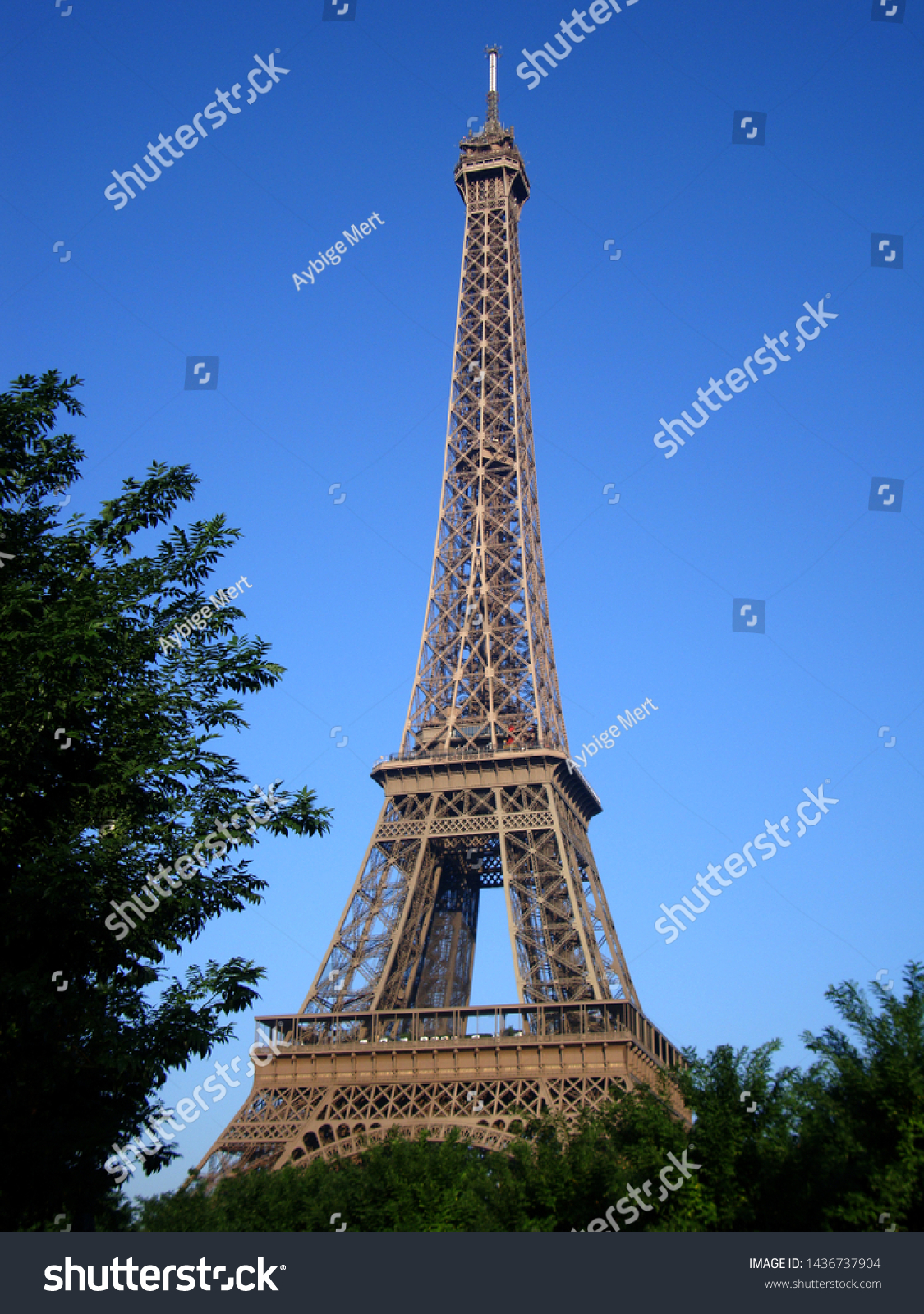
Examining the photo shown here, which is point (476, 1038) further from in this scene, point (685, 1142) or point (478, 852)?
point (685, 1142)

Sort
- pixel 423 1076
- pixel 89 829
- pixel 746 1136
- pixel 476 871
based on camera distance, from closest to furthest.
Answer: pixel 89 829 < pixel 746 1136 < pixel 423 1076 < pixel 476 871

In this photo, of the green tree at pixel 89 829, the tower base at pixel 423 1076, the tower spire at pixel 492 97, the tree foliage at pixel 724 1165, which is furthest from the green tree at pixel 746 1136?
the tower spire at pixel 492 97

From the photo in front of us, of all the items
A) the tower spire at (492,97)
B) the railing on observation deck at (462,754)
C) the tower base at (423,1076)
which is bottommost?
the tower base at (423,1076)

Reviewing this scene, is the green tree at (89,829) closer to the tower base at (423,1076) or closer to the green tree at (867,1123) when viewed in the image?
the green tree at (867,1123)

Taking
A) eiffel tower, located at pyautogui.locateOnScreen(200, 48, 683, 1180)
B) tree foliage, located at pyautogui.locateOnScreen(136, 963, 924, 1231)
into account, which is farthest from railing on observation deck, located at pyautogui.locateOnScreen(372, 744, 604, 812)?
tree foliage, located at pyautogui.locateOnScreen(136, 963, 924, 1231)

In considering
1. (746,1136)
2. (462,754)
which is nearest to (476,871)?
(462,754)

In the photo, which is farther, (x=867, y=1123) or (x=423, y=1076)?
(x=423, y=1076)

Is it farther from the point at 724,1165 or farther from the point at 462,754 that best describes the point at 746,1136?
the point at 462,754
